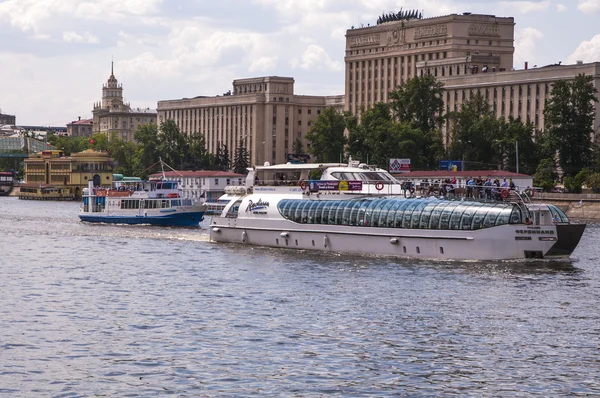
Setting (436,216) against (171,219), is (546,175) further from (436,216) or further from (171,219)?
(436,216)

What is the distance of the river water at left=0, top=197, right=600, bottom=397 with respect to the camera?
44125 mm

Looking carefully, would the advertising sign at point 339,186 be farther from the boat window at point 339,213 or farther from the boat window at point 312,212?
the boat window at point 339,213

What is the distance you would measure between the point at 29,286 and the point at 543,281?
97.4 ft

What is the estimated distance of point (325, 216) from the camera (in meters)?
93.4

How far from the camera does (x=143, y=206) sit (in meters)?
142

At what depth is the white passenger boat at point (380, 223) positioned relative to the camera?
8069cm

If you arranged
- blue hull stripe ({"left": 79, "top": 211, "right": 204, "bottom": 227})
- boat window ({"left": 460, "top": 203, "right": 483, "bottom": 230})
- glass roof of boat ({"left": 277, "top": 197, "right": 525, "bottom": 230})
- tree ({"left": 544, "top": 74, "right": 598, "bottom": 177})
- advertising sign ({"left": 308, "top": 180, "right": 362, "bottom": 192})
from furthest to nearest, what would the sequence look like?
tree ({"left": 544, "top": 74, "right": 598, "bottom": 177}), blue hull stripe ({"left": 79, "top": 211, "right": 204, "bottom": 227}), advertising sign ({"left": 308, "top": 180, "right": 362, "bottom": 192}), boat window ({"left": 460, "top": 203, "right": 483, "bottom": 230}), glass roof of boat ({"left": 277, "top": 197, "right": 525, "bottom": 230})

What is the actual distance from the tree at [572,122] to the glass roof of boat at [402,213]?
9573cm

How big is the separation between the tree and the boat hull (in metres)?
93.6

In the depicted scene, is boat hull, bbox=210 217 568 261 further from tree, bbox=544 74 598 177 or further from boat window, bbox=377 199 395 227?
tree, bbox=544 74 598 177

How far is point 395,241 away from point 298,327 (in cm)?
3165

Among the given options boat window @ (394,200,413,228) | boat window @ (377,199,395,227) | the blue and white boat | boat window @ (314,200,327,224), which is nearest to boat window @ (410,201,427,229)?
boat window @ (394,200,413,228)

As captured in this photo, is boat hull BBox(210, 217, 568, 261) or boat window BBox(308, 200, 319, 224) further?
boat window BBox(308, 200, 319, 224)

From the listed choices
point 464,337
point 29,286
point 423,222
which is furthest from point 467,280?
point 29,286
